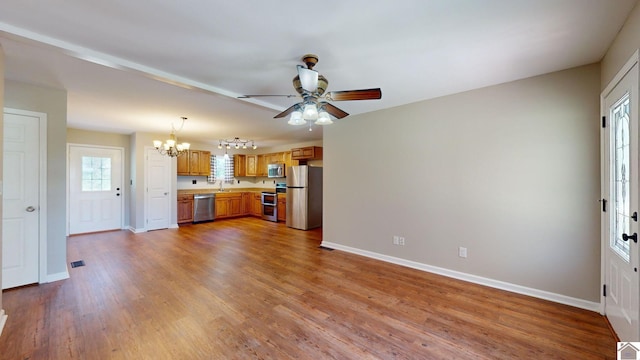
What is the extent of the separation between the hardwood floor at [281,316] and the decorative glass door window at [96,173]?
2.88m

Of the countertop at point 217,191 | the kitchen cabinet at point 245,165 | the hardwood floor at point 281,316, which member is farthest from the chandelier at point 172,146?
the kitchen cabinet at point 245,165

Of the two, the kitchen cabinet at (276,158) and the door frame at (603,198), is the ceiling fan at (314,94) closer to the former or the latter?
the door frame at (603,198)

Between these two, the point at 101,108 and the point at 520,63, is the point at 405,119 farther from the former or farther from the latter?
the point at 101,108

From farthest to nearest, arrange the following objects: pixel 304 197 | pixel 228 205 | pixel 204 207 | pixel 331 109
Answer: pixel 228 205 → pixel 204 207 → pixel 304 197 → pixel 331 109

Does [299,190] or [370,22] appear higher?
[370,22]

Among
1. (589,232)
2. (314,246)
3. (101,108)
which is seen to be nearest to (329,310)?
(314,246)

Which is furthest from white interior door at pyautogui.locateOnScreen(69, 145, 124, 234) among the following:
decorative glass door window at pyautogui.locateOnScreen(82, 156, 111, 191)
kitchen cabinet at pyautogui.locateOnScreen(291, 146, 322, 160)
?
kitchen cabinet at pyautogui.locateOnScreen(291, 146, 322, 160)

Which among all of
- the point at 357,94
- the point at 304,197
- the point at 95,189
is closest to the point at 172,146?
the point at 95,189

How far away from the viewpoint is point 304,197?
6516 mm

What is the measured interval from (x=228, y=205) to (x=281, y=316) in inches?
240

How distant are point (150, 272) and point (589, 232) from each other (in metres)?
5.14

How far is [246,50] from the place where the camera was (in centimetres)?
226

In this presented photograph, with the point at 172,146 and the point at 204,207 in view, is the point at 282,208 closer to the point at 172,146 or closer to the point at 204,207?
the point at 204,207

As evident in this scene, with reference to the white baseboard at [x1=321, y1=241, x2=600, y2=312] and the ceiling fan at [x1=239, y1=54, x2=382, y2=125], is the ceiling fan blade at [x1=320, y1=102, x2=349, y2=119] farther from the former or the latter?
the white baseboard at [x1=321, y1=241, x2=600, y2=312]
